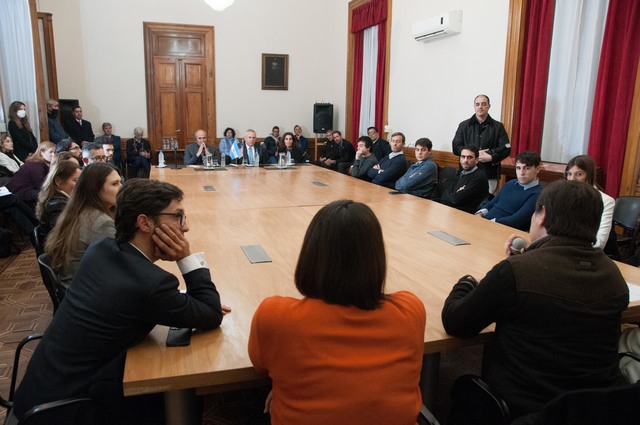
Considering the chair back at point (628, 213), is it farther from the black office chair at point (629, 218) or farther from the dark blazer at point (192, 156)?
the dark blazer at point (192, 156)

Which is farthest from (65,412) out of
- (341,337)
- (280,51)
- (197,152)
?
(280,51)

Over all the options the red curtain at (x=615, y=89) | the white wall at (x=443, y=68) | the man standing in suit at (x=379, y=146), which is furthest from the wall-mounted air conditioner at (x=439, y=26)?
the red curtain at (x=615, y=89)

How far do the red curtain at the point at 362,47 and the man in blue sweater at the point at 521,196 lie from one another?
446 cm

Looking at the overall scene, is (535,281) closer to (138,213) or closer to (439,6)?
(138,213)

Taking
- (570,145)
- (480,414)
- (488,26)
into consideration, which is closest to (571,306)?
(480,414)

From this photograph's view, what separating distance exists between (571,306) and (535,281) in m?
0.11

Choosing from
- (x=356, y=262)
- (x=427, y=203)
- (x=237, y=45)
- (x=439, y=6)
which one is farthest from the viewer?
(x=237, y=45)

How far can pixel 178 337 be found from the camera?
1389 mm

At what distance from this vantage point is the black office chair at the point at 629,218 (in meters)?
3.48

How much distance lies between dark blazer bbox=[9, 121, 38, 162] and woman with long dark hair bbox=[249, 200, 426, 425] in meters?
6.19

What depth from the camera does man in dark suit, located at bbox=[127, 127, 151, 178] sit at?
27.9ft

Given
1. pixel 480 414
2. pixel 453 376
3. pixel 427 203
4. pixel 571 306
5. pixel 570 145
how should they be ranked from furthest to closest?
pixel 570 145 < pixel 427 203 < pixel 453 376 < pixel 480 414 < pixel 571 306

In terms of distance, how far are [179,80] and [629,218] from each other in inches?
305

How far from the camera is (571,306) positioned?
1.26 m
